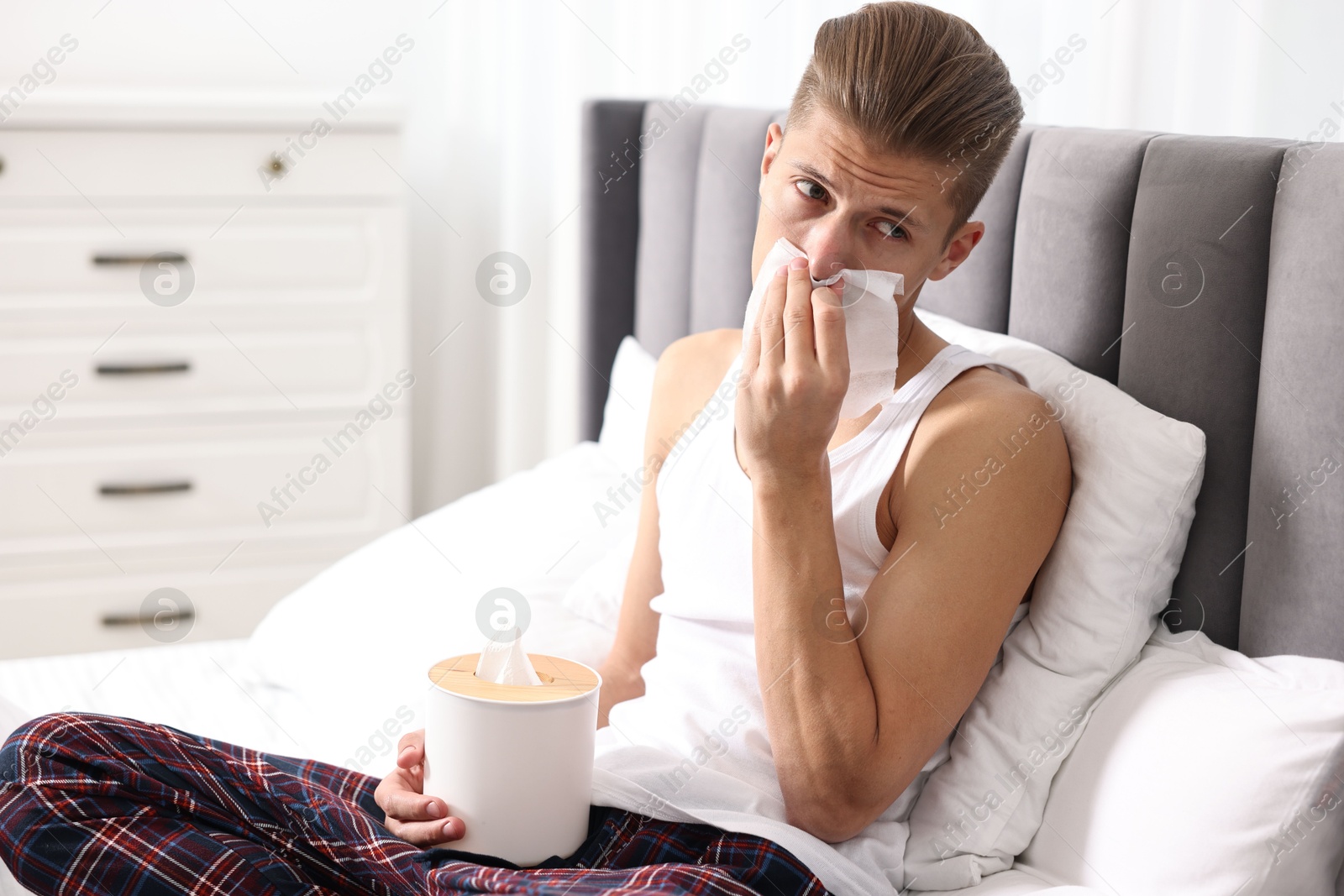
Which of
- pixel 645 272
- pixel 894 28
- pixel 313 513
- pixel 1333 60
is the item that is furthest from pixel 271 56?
pixel 1333 60

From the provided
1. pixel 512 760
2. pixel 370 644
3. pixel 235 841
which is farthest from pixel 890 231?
pixel 370 644

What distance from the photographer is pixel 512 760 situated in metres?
0.86

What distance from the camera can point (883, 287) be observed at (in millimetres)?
1005

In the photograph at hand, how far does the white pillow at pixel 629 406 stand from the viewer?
5.47ft

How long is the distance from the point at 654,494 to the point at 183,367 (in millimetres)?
1421

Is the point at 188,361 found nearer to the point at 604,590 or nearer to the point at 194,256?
the point at 194,256

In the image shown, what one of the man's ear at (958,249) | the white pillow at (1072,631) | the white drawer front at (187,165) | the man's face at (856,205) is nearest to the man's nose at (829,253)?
the man's face at (856,205)

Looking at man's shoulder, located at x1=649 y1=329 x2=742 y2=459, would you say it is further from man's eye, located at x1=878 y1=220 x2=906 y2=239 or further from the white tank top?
man's eye, located at x1=878 y1=220 x2=906 y2=239

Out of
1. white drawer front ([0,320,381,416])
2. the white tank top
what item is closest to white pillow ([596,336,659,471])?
the white tank top

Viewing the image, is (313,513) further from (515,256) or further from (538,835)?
(538,835)

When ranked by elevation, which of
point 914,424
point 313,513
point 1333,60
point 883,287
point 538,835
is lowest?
point 313,513

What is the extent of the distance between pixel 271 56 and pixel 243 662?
1677 millimetres

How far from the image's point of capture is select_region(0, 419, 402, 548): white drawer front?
2.27 metres

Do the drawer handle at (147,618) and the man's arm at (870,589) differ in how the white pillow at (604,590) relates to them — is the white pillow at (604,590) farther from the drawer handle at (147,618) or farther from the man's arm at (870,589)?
the drawer handle at (147,618)
